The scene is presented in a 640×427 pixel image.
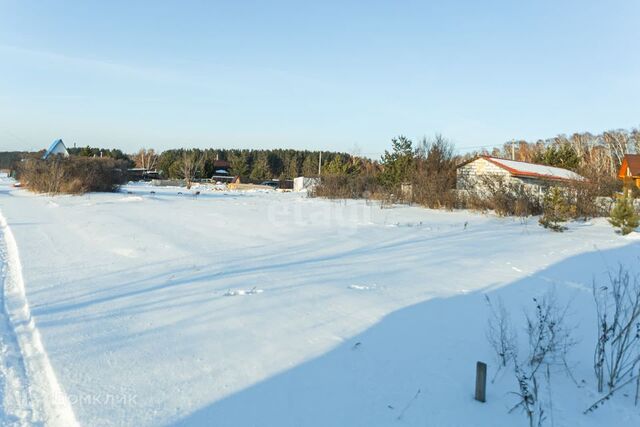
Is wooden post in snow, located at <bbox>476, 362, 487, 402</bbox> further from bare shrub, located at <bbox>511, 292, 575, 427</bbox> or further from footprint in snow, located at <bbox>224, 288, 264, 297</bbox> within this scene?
footprint in snow, located at <bbox>224, 288, 264, 297</bbox>

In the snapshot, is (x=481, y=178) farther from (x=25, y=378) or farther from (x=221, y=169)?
(x=221, y=169)

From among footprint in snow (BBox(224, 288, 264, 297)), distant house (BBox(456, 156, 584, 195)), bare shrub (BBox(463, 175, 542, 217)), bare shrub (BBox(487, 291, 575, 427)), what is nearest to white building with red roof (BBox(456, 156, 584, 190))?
distant house (BBox(456, 156, 584, 195))

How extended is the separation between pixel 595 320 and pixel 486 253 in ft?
12.7

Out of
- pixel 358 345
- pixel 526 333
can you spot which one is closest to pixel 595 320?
pixel 526 333

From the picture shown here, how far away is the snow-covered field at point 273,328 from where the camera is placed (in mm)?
3227

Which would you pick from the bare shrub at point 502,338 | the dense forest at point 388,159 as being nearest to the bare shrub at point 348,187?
the dense forest at point 388,159

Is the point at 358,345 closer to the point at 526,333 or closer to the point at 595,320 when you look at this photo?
the point at 526,333

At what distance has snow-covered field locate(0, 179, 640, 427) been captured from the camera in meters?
3.23

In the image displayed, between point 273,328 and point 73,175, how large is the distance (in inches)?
870

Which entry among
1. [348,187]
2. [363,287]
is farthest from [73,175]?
[363,287]

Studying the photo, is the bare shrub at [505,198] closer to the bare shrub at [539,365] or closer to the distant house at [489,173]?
the distant house at [489,173]

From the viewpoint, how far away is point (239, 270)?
7090 mm

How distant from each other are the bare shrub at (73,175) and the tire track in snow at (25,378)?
18938mm

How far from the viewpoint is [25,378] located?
11.3 ft
